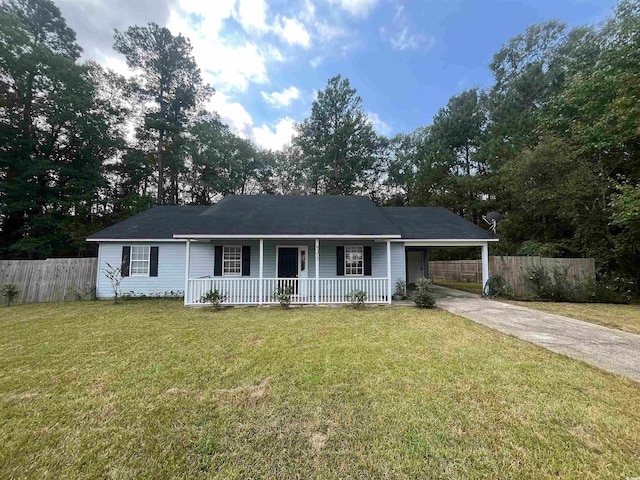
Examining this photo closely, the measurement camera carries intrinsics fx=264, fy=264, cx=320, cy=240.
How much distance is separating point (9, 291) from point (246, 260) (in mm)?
8902

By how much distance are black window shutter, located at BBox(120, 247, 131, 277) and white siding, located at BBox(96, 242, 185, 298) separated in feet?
0.48

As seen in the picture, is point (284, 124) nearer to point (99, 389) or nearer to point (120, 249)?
point (120, 249)

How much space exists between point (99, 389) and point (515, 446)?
4914mm

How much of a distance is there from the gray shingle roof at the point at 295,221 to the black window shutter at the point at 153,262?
0.65 metres

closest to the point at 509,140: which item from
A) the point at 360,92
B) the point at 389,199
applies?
the point at 389,199

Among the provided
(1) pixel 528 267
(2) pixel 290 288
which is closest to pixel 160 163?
(2) pixel 290 288

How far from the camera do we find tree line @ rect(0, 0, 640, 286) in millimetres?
12523

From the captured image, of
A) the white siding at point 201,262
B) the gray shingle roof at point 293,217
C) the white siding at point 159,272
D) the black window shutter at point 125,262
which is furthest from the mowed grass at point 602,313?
the black window shutter at point 125,262

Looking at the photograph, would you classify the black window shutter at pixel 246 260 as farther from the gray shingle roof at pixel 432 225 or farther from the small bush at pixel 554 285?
the small bush at pixel 554 285

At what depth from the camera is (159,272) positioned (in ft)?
37.8

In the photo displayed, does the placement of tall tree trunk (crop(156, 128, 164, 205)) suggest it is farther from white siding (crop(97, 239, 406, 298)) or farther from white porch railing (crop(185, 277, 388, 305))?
white porch railing (crop(185, 277, 388, 305))

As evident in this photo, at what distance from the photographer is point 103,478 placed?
215cm

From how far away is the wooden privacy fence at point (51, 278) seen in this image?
10602 millimetres

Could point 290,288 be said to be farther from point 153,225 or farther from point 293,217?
point 153,225
